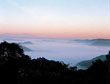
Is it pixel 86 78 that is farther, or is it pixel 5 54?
pixel 5 54

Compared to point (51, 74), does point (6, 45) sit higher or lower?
higher

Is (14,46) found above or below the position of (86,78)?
above

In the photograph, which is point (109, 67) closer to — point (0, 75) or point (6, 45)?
A: point (0, 75)

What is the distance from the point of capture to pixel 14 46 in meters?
24.4

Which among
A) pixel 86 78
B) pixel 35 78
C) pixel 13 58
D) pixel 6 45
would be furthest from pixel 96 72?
pixel 6 45

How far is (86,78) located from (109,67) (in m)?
8.89

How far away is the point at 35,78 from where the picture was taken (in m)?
19.2

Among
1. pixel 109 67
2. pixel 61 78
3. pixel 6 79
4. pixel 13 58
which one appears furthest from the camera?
pixel 13 58

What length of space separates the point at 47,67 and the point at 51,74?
3.66 meters

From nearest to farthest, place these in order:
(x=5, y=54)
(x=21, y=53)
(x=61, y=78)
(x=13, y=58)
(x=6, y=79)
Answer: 1. (x=6, y=79)
2. (x=61, y=78)
3. (x=13, y=58)
4. (x=5, y=54)
5. (x=21, y=53)

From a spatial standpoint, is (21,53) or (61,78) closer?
(61,78)

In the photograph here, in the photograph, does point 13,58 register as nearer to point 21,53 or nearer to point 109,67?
point 21,53

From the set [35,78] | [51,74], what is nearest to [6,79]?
[35,78]

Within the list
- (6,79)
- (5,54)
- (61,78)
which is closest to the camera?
(6,79)
